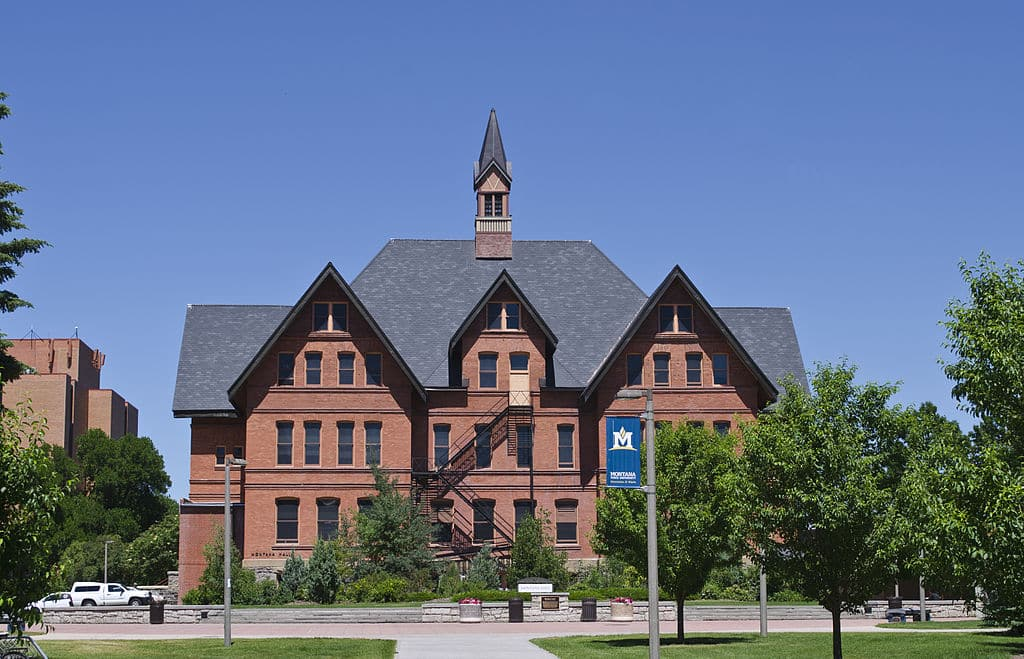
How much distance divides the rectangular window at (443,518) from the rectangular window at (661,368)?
11941 mm

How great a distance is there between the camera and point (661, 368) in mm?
62344

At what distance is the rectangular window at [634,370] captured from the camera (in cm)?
6188

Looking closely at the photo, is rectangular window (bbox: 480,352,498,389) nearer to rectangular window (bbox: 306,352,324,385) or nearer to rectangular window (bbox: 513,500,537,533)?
rectangular window (bbox: 513,500,537,533)

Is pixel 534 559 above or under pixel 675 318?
under

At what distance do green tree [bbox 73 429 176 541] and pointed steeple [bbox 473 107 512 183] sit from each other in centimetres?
A: 5115

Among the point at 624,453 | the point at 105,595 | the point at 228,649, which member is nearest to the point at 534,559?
the point at 228,649

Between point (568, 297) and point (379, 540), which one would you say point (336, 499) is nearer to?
point (379, 540)

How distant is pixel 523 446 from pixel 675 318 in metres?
9.90

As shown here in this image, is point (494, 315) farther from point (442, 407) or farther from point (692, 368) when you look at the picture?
point (692, 368)

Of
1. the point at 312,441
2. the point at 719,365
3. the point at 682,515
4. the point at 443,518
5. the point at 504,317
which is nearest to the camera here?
the point at 682,515

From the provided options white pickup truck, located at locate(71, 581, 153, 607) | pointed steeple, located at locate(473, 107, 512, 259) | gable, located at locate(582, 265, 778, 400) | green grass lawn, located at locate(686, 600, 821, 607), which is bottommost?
white pickup truck, located at locate(71, 581, 153, 607)

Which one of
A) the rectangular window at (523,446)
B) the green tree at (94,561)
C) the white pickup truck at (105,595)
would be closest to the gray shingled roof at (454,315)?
the rectangular window at (523,446)

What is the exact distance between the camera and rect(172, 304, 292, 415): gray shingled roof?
207 feet

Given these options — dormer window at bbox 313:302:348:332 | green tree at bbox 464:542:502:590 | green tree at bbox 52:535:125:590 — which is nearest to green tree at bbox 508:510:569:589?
green tree at bbox 464:542:502:590
